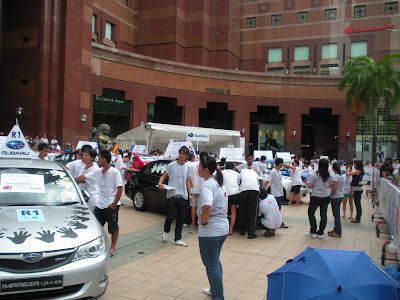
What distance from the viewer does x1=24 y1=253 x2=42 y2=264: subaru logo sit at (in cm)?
369

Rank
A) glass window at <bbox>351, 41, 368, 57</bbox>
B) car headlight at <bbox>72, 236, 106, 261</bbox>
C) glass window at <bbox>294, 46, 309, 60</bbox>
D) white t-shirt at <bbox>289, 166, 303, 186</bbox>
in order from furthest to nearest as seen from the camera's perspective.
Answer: glass window at <bbox>294, 46, 309, 60</bbox> < glass window at <bbox>351, 41, 368, 57</bbox> < white t-shirt at <bbox>289, 166, 303, 186</bbox> < car headlight at <bbox>72, 236, 106, 261</bbox>

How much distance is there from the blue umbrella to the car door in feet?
24.2

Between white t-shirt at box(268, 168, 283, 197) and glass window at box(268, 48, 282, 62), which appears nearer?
white t-shirt at box(268, 168, 283, 197)

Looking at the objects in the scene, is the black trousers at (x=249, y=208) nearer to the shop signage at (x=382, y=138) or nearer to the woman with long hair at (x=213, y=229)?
the woman with long hair at (x=213, y=229)

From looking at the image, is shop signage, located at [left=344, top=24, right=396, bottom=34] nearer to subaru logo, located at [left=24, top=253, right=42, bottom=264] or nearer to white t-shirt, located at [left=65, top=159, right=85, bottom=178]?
white t-shirt, located at [left=65, top=159, right=85, bottom=178]

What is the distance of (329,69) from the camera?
43906mm

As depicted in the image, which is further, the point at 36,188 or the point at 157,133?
the point at 157,133

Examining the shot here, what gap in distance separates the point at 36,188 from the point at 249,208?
4.80 meters

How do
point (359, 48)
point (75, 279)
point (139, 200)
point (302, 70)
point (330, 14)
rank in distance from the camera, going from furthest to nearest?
1. point (302, 70)
2. point (330, 14)
3. point (359, 48)
4. point (139, 200)
5. point (75, 279)

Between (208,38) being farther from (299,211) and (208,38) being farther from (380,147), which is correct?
(299,211)

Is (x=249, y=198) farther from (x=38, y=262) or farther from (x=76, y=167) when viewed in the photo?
(x=38, y=262)

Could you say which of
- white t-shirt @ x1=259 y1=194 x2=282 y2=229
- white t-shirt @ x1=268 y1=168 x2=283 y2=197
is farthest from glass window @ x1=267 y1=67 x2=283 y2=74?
white t-shirt @ x1=259 y1=194 x2=282 y2=229

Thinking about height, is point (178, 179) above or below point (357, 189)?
above

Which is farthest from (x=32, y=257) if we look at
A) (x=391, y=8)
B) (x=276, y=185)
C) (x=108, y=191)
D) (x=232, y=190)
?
(x=391, y=8)
